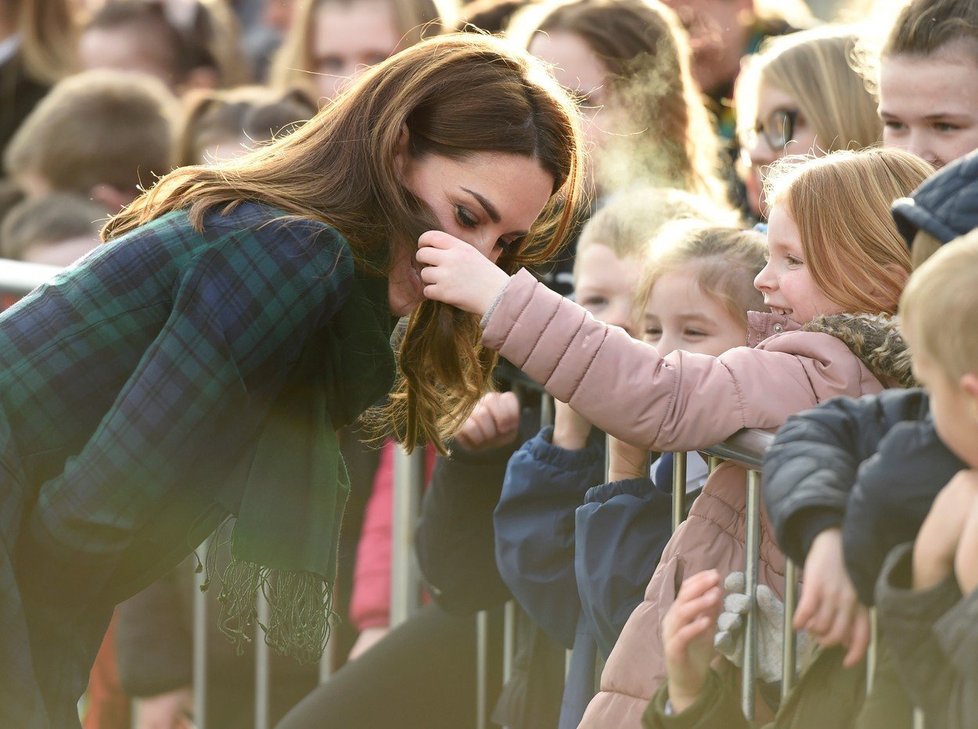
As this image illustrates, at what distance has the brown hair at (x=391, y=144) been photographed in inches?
108

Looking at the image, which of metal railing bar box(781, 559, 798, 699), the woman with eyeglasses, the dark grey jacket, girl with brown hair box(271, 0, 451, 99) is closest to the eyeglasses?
the woman with eyeglasses

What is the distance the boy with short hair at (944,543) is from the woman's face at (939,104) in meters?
1.37

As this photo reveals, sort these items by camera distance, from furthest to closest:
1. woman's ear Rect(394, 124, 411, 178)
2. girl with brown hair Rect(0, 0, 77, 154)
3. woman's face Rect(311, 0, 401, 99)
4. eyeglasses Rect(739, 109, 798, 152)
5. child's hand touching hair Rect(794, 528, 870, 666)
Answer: girl with brown hair Rect(0, 0, 77, 154)
woman's face Rect(311, 0, 401, 99)
eyeglasses Rect(739, 109, 798, 152)
woman's ear Rect(394, 124, 411, 178)
child's hand touching hair Rect(794, 528, 870, 666)

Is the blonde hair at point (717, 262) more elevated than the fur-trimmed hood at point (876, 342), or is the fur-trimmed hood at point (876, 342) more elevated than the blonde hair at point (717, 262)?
the fur-trimmed hood at point (876, 342)

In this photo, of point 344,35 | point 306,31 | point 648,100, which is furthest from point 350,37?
point 648,100

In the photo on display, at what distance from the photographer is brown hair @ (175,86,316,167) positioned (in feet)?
15.9

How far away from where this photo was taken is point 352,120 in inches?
111

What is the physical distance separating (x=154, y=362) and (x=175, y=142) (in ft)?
8.87

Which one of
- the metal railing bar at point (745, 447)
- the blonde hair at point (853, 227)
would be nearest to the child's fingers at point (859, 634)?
the metal railing bar at point (745, 447)

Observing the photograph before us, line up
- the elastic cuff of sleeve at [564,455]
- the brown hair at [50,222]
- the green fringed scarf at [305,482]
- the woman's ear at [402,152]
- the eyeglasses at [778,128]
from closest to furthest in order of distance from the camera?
1. the green fringed scarf at [305,482]
2. the woman's ear at [402,152]
3. the elastic cuff of sleeve at [564,455]
4. the eyeglasses at [778,128]
5. the brown hair at [50,222]

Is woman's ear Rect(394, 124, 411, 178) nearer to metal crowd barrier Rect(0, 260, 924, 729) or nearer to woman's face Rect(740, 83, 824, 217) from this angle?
metal crowd barrier Rect(0, 260, 924, 729)

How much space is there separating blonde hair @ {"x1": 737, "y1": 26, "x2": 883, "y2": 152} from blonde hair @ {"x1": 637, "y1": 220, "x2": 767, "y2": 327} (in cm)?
58

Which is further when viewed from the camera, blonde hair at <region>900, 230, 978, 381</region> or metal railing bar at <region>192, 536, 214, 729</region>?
metal railing bar at <region>192, 536, 214, 729</region>

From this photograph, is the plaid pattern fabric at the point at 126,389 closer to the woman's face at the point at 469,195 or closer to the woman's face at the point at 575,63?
the woman's face at the point at 469,195
